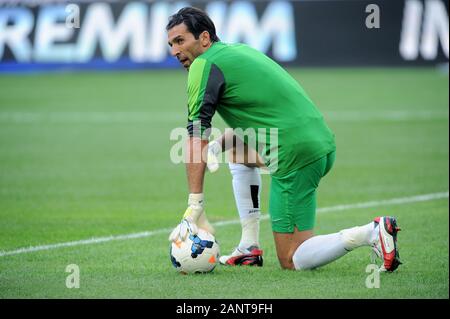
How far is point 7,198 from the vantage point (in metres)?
11.6

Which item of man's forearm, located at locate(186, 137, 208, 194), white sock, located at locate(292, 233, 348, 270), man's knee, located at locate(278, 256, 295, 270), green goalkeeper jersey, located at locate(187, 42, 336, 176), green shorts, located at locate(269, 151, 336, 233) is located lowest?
man's knee, located at locate(278, 256, 295, 270)

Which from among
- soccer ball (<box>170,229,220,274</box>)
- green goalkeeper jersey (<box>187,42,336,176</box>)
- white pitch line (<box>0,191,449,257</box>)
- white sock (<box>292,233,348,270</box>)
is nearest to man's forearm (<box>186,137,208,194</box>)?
green goalkeeper jersey (<box>187,42,336,176</box>)

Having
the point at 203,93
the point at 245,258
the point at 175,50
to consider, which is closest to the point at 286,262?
the point at 245,258

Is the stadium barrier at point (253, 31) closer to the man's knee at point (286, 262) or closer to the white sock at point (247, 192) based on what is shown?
the white sock at point (247, 192)

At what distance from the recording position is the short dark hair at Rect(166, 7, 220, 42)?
24.6ft

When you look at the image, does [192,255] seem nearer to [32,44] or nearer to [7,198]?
[7,198]

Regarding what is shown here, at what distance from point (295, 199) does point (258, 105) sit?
798 millimetres

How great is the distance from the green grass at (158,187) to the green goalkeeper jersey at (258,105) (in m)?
0.96

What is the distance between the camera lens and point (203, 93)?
7227mm

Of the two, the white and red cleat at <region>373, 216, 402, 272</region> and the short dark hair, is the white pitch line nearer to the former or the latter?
the short dark hair

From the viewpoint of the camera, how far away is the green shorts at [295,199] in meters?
7.60

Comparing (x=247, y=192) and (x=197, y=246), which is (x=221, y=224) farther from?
(x=197, y=246)

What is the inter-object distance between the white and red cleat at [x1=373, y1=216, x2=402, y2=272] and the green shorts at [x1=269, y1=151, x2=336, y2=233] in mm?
587

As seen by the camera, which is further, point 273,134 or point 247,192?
point 247,192
